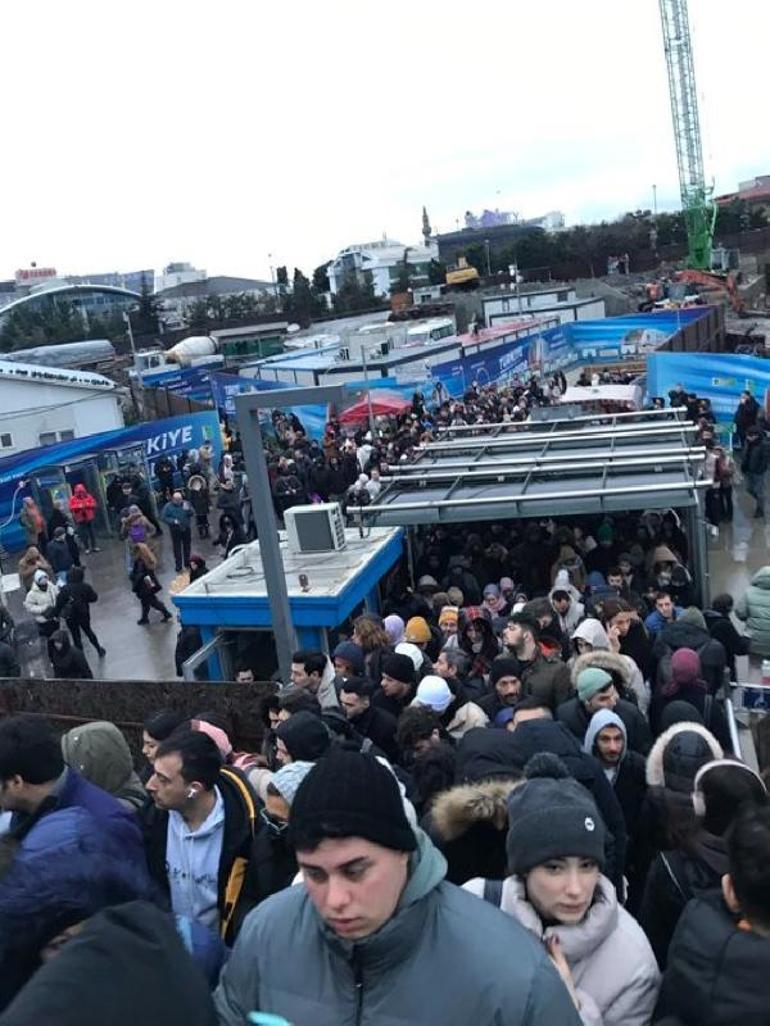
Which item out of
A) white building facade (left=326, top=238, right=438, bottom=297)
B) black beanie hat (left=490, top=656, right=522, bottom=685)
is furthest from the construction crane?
black beanie hat (left=490, top=656, right=522, bottom=685)

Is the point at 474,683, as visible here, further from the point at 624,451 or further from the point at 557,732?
the point at 624,451

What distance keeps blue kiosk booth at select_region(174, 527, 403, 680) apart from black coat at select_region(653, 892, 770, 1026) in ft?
17.8

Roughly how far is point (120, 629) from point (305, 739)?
8.63m

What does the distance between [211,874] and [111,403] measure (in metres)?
18.4

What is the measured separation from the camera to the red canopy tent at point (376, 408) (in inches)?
766

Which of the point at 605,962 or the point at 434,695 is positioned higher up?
the point at 605,962

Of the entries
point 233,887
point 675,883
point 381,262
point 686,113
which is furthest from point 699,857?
point 381,262

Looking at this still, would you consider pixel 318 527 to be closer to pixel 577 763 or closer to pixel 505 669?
pixel 505 669

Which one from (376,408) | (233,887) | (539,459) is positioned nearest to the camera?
(233,887)

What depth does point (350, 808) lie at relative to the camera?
170cm

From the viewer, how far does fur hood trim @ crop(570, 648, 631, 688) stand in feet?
14.0

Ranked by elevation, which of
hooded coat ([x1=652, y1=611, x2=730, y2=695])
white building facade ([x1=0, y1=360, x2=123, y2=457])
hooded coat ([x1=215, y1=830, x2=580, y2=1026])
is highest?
white building facade ([x1=0, y1=360, x2=123, y2=457])

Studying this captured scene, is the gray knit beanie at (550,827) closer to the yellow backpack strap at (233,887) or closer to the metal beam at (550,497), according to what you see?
the yellow backpack strap at (233,887)

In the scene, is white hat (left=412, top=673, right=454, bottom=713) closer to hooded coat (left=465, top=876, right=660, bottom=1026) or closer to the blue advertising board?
hooded coat (left=465, top=876, right=660, bottom=1026)
